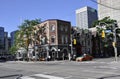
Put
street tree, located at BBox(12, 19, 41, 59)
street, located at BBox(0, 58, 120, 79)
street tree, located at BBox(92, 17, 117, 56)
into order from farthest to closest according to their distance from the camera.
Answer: street tree, located at BBox(92, 17, 117, 56)
street tree, located at BBox(12, 19, 41, 59)
street, located at BBox(0, 58, 120, 79)

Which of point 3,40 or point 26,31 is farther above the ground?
point 3,40

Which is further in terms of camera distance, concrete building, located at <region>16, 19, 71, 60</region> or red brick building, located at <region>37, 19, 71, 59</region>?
concrete building, located at <region>16, 19, 71, 60</region>

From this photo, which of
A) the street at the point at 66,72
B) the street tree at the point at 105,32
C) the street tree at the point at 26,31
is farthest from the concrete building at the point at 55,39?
the street at the point at 66,72

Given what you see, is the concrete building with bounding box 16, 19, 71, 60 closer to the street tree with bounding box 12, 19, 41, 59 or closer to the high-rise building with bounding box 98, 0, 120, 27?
the street tree with bounding box 12, 19, 41, 59

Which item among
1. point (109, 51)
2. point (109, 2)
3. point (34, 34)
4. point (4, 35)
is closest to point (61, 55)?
point (34, 34)

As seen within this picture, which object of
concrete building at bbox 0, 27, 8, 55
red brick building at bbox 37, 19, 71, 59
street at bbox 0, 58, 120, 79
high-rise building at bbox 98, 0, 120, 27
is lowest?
street at bbox 0, 58, 120, 79

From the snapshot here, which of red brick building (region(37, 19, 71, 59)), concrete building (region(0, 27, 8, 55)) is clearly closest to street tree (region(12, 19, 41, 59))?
red brick building (region(37, 19, 71, 59))

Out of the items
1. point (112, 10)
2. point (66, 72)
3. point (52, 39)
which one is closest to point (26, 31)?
point (52, 39)

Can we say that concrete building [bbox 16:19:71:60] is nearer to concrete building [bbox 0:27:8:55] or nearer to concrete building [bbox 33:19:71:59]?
concrete building [bbox 33:19:71:59]

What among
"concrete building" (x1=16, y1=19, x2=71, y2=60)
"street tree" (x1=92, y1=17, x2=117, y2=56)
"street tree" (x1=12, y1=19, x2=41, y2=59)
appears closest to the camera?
"concrete building" (x1=16, y1=19, x2=71, y2=60)

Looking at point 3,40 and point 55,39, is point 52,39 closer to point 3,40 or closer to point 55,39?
point 55,39

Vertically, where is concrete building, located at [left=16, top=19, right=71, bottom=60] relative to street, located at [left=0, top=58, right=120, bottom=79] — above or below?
above

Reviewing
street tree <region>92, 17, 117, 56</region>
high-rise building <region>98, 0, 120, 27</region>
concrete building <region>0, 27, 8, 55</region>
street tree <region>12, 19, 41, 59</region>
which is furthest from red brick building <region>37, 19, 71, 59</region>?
concrete building <region>0, 27, 8, 55</region>

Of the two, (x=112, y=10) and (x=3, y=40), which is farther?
(x=3, y=40)
